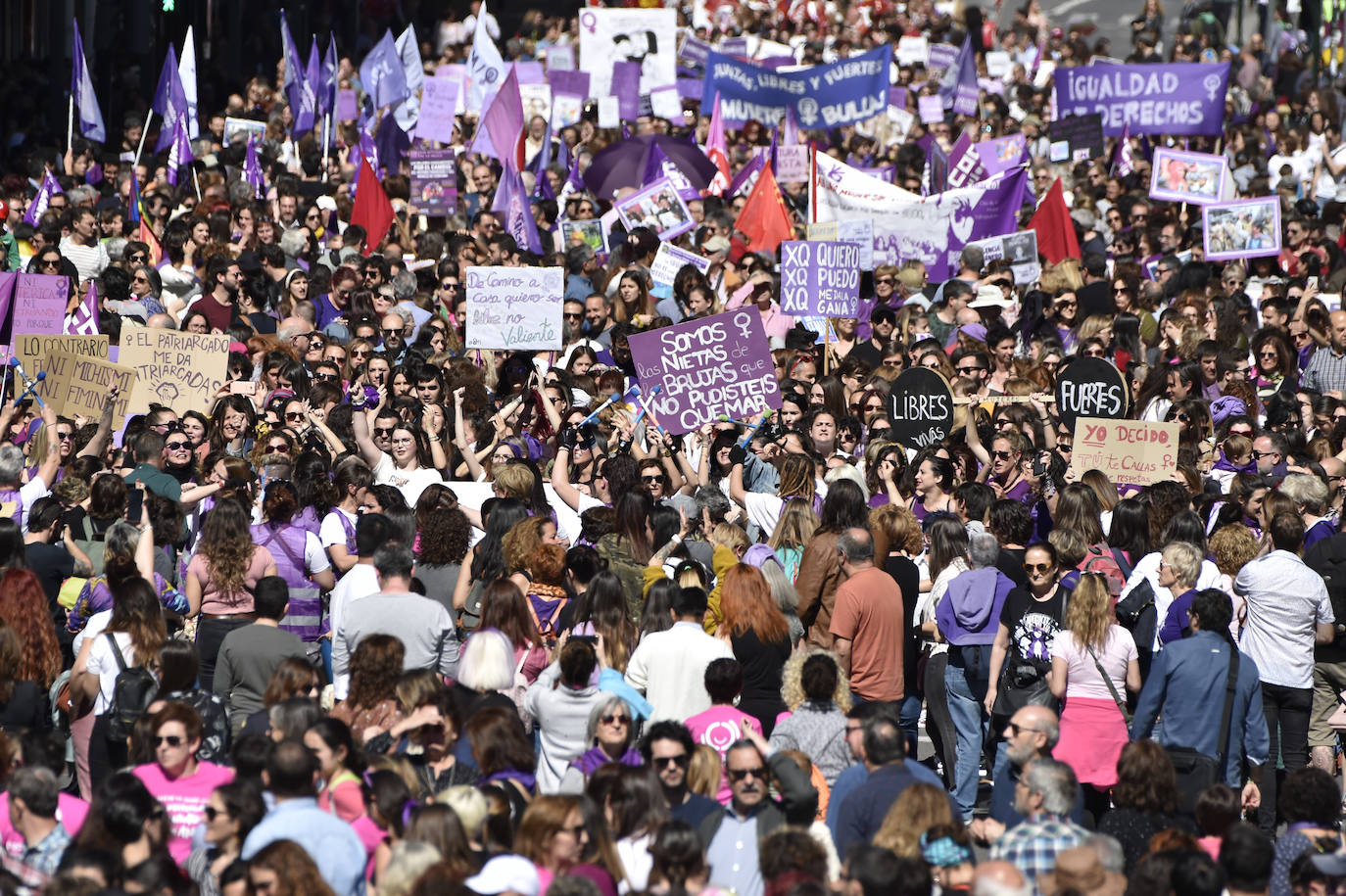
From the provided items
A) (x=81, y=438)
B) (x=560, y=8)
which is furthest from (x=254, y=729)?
(x=560, y=8)

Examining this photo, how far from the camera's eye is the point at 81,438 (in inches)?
452

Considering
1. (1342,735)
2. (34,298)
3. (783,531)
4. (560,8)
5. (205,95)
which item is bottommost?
(1342,735)

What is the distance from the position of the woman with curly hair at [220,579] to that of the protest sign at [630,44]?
675 inches

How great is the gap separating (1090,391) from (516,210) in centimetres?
690

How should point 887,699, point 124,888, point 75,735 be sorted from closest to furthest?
point 124,888
point 75,735
point 887,699

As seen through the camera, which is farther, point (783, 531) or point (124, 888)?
point (783, 531)

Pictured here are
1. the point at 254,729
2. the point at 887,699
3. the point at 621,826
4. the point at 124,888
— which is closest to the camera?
the point at 124,888

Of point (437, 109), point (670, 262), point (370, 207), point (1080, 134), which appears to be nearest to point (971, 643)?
point (670, 262)

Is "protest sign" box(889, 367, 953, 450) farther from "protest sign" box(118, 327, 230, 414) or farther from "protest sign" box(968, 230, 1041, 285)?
"protest sign" box(968, 230, 1041, 285)

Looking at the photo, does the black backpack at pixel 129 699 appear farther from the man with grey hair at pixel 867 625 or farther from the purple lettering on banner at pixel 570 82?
the purple lettering on banner at pixel 570 82

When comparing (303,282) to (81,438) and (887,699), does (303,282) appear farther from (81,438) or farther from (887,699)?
(887,699)

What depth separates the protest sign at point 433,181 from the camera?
63.9 ft

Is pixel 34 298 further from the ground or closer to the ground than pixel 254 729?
further from the ground

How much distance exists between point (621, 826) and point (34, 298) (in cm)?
821
